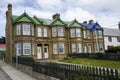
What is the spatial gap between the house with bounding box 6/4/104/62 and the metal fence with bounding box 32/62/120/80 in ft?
53.0

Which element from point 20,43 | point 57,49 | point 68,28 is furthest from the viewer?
point 68,28

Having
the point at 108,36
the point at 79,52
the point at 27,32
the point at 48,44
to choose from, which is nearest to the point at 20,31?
the point at 27,32

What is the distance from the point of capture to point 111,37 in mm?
55969

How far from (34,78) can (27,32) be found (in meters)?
15.9

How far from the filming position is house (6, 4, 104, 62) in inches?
1264

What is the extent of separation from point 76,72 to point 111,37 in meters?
47.7

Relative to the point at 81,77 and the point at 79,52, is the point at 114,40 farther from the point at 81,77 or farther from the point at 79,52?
the point at 81,77

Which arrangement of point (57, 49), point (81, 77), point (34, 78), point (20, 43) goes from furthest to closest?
point (57, 49), point (20, 43), point (34, 78), point (81, 77)

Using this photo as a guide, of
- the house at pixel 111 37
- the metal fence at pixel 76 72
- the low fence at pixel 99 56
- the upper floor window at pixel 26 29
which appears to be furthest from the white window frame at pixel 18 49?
the house at pixel 111 37

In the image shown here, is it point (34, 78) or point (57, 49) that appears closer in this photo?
point (34, 78)

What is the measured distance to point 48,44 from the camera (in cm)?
3603

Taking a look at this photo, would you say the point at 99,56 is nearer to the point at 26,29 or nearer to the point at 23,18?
the point at 26,29

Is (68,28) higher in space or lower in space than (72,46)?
higher

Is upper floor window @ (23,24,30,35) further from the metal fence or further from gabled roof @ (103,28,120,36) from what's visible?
gabled roof @ (103,28,120,36)
